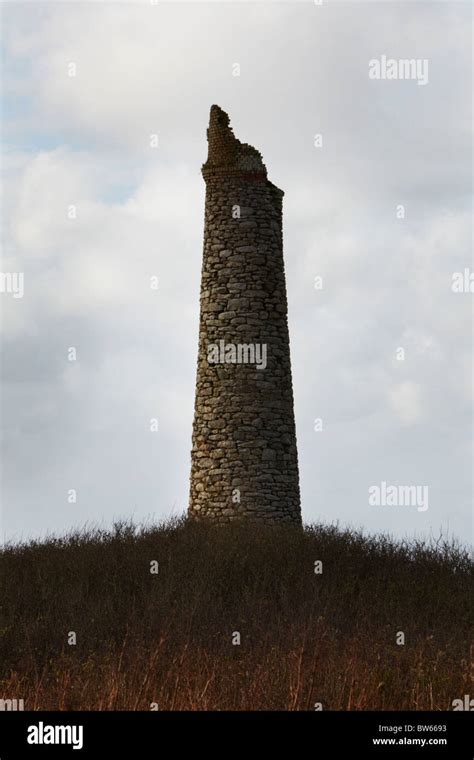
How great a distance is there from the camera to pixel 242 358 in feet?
73.9

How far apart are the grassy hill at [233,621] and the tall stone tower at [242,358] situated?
3.36 feet

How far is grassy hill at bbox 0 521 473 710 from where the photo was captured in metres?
10.4

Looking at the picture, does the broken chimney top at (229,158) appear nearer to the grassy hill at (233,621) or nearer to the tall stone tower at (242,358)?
the tall stone tower at (242,358)

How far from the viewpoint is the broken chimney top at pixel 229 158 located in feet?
76.0

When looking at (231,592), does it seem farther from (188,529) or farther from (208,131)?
(208,131)

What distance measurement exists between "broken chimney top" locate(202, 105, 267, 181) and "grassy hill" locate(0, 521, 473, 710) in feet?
25.6
